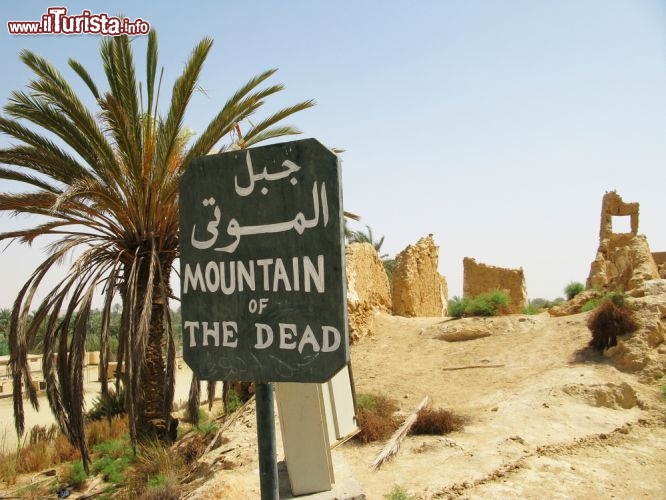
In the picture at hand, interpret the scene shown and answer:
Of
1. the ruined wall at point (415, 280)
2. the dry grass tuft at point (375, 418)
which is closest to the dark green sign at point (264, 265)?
the dry grass tuft at point (375, 418)

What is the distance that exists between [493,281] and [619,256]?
451cm

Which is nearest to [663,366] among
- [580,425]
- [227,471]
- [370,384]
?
[580,425]

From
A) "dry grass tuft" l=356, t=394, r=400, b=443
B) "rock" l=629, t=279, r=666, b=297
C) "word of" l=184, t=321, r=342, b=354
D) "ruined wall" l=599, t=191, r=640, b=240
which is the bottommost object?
Answer: "dry grass tuft" l=356, t=394, r=400, b=443

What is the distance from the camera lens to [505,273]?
18422 mm

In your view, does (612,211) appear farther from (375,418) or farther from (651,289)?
(375,418)

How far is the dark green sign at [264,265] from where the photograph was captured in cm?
180

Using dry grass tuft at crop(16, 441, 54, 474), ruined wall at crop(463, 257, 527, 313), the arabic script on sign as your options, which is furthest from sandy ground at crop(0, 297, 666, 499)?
ruined wall at crop(463, 257, 527, 313)

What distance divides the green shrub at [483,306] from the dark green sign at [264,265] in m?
12.3

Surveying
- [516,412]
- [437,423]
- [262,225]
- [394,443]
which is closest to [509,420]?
[516,412]

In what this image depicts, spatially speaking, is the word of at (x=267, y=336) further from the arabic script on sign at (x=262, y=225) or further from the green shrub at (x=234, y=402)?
the green shrub at (x=234, y=402)

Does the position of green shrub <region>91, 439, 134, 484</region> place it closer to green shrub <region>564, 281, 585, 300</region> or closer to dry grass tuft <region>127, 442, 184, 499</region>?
dry grass tuft <region>127, 442, 184, 499</region>

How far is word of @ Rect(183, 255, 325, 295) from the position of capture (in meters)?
1.81

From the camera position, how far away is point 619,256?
14.8 metres

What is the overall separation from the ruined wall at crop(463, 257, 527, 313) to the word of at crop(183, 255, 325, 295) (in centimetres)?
1668
